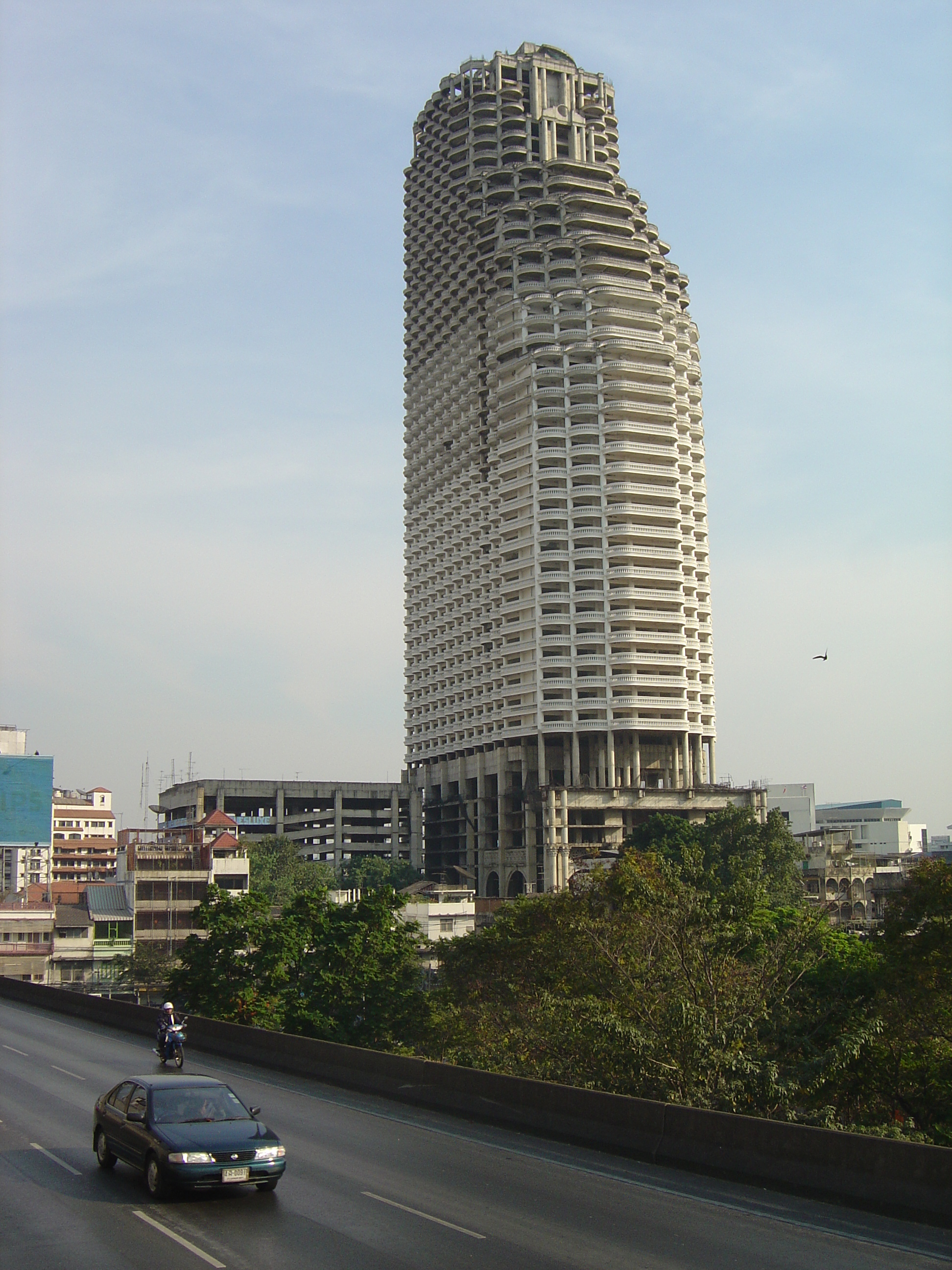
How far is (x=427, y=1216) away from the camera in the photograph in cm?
1667

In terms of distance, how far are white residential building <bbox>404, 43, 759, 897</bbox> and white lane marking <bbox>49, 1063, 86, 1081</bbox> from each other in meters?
109

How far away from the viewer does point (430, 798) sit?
17512cm

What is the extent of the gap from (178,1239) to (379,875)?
15055cm

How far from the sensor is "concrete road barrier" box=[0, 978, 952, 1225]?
1675cm

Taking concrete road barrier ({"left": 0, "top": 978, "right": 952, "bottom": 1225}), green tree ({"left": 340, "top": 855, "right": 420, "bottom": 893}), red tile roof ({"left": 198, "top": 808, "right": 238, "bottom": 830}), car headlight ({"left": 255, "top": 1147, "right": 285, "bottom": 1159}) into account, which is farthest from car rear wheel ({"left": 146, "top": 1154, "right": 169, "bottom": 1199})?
green tree ({"left": 340, "top": 855, "right": 420, "bottom": 893})

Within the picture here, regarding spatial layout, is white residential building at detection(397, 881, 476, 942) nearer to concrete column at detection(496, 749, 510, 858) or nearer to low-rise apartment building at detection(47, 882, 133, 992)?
low-rise apartment building at detection(47, 882, 133, 992)

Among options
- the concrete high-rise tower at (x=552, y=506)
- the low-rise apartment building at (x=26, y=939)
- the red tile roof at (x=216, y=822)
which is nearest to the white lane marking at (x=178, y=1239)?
the low-rise apartment building at (x=26, y=939)

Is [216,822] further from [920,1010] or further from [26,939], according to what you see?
[920,1010]

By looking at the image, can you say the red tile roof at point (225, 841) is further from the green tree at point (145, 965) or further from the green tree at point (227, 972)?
the green tree at point (227, 972)

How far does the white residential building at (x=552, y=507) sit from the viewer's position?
14438 cm

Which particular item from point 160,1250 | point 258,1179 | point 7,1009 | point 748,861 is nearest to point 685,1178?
point 258,1179

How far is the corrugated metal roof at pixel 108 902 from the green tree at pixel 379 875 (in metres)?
39.1

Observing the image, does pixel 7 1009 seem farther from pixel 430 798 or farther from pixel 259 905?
pixel 430 798

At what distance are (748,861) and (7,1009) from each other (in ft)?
236
